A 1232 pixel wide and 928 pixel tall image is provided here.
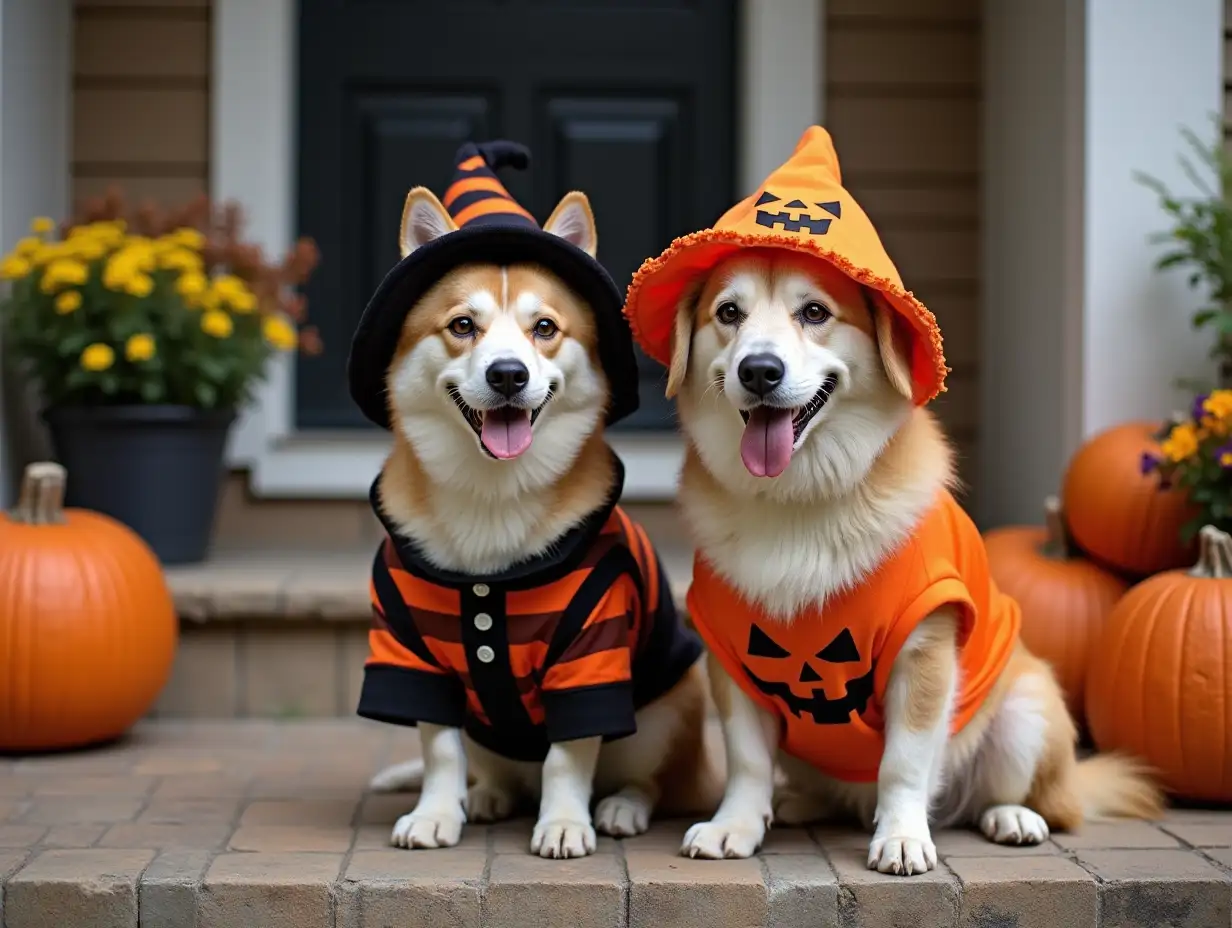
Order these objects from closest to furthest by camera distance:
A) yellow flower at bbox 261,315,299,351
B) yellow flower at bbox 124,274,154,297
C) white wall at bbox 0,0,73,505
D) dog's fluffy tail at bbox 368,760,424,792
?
1. dog's fluffy tail at bbox 368,760,424,792
2. yellow flower at bbox 124,274,154,297
3. white wall at bbox 0,0,73,505
4. yellow flower at bbox 261,315,299,351

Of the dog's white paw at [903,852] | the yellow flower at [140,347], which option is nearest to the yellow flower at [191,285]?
the yellow flower at [140,347]

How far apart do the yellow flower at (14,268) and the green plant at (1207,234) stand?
313 cm

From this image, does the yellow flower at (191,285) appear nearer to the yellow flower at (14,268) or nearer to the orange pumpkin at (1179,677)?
the yellow flower at (14,268)

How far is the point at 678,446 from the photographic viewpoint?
4.84 metres

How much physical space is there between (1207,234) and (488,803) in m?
2.38

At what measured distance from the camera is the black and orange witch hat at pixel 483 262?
104 inches

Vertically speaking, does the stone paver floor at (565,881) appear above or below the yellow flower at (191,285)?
below

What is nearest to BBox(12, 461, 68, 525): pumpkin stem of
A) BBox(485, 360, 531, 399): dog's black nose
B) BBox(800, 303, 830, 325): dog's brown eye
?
BBox(485, 360, 531, 399): dog's black nose

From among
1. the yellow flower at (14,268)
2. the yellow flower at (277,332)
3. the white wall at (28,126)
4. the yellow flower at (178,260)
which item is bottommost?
the yellow flower at (277,332)

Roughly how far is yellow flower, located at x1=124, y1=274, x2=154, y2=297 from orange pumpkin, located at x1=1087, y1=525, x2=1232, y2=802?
8.91ft

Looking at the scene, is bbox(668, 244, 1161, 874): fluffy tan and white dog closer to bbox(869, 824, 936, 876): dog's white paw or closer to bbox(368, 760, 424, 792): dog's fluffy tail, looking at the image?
bbox(869, 824, 936, 876): dog's white paw

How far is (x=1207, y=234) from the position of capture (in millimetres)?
3705

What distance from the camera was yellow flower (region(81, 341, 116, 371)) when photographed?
3.88 meters

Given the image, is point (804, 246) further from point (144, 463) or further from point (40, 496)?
point (144, 463)
